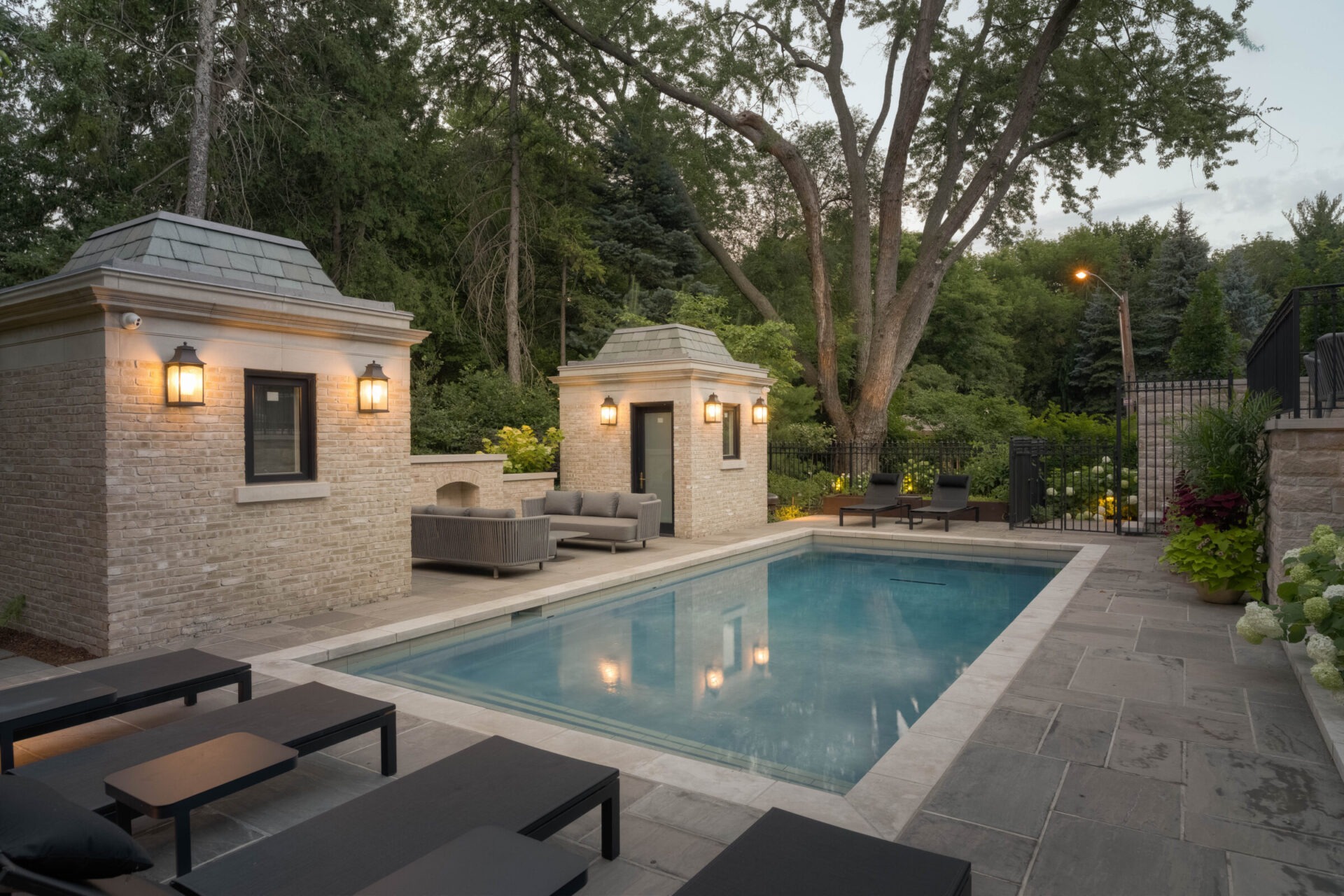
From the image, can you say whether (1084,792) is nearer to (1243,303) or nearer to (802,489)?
(802,489)

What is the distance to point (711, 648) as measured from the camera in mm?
7301

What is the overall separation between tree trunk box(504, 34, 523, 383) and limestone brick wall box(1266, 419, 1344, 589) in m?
16.2

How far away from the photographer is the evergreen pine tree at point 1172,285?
33094mm

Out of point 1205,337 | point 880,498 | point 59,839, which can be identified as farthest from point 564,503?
point 1205,337

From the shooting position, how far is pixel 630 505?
12.2m

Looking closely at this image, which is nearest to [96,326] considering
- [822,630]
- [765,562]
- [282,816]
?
[282,816]

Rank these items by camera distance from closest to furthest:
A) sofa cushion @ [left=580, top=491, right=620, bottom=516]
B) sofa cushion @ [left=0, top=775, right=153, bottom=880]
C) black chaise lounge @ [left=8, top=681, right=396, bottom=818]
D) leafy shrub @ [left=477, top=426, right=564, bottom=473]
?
sofa cushion @ [left=0, top=775, right=153, bottom=880], black chaise lounge @ [left=8, top=681, right=396, bottom=818], sofa cushion @ [left=580, top=491, right=620, bottom=516], leafy shrub @ [left=477, top=426, right=564, bottom=473]

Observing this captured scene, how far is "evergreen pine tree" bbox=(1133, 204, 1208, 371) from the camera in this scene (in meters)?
33.1

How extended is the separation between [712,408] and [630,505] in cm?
249

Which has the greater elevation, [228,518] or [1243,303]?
[1243,303]

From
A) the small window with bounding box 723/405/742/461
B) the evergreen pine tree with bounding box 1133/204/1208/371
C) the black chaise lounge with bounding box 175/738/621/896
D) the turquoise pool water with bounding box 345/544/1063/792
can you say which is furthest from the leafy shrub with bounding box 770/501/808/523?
the evergreen pine tree with bounding box 1133/204/1208/371

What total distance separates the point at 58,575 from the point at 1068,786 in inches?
298

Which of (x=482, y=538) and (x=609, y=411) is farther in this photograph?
(x=609, y=411)

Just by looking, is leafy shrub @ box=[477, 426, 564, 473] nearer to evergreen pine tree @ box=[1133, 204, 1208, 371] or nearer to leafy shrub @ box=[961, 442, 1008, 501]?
leafy shrub @ box=[961, 442, 1008, 501]
